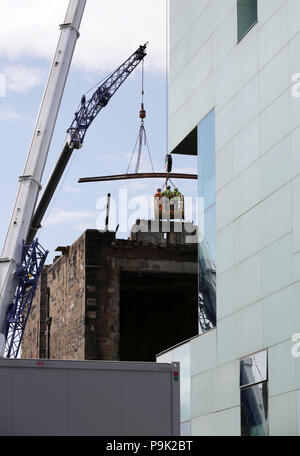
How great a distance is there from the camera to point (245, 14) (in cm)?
3014

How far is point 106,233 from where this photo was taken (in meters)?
52.4

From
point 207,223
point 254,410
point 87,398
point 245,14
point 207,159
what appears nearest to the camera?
point 87,398

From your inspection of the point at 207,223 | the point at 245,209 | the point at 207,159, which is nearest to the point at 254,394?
the point at 245,209

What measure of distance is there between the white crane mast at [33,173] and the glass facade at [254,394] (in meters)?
26.8

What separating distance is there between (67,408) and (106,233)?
37.9 meters

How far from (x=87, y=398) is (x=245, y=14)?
18625 millimetres

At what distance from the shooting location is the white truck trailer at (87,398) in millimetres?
14555

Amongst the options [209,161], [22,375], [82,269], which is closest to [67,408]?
[22,375]

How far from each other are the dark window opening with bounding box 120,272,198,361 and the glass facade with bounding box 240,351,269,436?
28415 mm

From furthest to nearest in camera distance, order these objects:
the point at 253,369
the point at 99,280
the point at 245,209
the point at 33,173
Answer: the point at 33,173
the point at 99,280
the point at 245,209
the point at 253,369

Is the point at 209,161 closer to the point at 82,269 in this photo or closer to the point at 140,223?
the point at 82,269

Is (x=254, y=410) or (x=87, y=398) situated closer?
(x=87, y=398)

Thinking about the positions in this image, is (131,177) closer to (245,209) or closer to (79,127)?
(79,127)

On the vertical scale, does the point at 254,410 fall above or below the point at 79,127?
below
